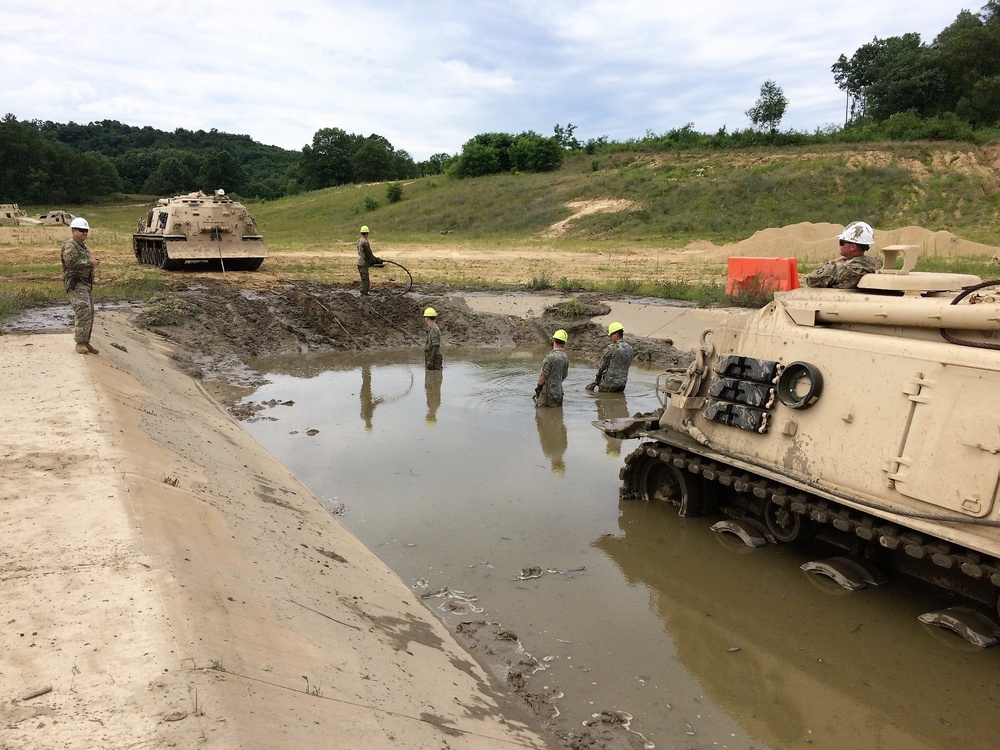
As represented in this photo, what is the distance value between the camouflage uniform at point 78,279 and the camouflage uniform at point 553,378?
19.8ft

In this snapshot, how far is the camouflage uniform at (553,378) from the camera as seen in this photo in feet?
37.7

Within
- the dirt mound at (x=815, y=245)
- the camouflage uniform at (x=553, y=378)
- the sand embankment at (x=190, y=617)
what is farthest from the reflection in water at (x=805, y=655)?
the dirt mound at (x=815, y=245)

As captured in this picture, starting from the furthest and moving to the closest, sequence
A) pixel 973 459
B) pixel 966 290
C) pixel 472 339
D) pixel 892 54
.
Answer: pixel 892 54, pixel 472 339, pixel 966 290, pixel 973 459

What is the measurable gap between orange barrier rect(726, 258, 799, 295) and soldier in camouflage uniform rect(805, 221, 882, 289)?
10.4 m

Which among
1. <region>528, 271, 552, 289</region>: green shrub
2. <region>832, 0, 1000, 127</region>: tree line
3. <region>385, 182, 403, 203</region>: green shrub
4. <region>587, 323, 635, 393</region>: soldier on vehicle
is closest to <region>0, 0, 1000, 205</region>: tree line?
<region>832, 0, 1000, 127</region>: tree line

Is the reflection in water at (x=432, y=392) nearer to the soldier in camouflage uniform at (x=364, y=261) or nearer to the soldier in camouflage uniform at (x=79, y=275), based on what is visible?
the soldier in camouflage uniform at (x=79, y=275)

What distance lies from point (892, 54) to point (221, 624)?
2560 inches

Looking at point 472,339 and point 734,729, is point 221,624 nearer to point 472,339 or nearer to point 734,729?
point 734,729

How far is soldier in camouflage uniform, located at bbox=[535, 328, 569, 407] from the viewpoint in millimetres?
11484

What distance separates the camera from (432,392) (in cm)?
1328

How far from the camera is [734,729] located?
473cm

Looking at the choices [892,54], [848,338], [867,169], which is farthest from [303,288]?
[892,54]

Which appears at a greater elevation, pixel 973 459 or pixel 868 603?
pixel 973 459

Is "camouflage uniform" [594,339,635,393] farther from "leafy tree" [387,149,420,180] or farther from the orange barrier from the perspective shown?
"leafy tree" [387,149,420,180]
